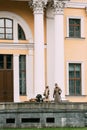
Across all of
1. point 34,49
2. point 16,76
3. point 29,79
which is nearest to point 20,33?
point 34,49

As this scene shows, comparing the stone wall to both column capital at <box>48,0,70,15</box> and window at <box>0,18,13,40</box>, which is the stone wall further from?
window at <box>0,18,13,40</box>

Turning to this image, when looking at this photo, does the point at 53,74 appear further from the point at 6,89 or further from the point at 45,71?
the point at 6,89

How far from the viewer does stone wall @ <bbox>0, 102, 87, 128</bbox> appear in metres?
33.8

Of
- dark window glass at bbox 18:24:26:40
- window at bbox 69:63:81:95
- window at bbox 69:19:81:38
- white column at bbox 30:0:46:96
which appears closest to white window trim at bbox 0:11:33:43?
dark window glass at bbox 18:24:26:40

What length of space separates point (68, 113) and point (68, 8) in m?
14.1

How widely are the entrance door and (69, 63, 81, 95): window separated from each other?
171 inches

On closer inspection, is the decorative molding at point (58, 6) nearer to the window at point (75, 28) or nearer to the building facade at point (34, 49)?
the building facade at point (34, 49)

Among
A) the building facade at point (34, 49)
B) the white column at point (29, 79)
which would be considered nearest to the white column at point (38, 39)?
the building facade at point (34, 49)

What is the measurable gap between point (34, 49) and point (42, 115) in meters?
11.5

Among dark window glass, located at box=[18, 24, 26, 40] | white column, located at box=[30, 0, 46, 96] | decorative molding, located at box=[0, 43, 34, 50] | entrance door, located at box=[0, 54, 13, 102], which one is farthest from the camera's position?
dark window glass, located at box=[18, 24, 26, 40]

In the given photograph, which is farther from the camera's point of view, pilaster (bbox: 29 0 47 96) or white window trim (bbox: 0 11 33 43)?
white window trim (bbox: 0 11 33 43)

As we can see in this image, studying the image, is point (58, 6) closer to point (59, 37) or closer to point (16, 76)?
point (59, 37)

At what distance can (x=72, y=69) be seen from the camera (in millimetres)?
46812

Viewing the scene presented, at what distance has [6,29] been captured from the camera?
45.9 metres
